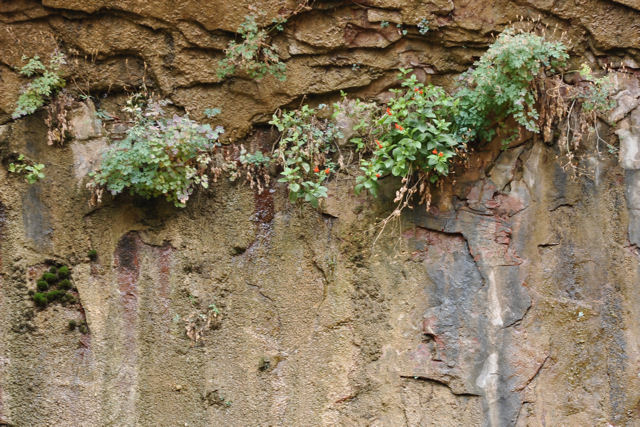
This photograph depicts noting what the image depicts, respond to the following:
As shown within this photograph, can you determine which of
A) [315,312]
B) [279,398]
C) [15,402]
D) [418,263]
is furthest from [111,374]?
[418,263]

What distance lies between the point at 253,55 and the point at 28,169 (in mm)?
1625

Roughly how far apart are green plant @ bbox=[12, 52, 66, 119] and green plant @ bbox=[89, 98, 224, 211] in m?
0.54

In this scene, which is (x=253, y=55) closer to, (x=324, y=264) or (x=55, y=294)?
(x=324, y=264)

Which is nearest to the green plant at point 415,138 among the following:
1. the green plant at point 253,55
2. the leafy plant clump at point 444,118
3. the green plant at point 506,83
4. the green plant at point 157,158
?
the leafy plant clump at point 444,118

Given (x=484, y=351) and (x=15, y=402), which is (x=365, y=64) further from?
(x=15, y=402)

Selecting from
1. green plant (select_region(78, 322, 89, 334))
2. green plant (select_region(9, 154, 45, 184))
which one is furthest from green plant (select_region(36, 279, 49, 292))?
green plant (select_region(9, 154, 45, 184))

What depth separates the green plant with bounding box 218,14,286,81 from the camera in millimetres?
3795

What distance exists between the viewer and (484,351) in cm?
377

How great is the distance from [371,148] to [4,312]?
8.53ft

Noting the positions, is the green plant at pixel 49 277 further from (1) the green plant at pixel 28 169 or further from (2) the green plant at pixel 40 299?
(1) the green plant at pixel 28 169

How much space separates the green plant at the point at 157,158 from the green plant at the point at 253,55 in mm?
444

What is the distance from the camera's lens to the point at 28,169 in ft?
12.4

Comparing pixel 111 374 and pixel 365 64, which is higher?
pixel 365 64

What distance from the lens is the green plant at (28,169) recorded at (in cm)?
377
